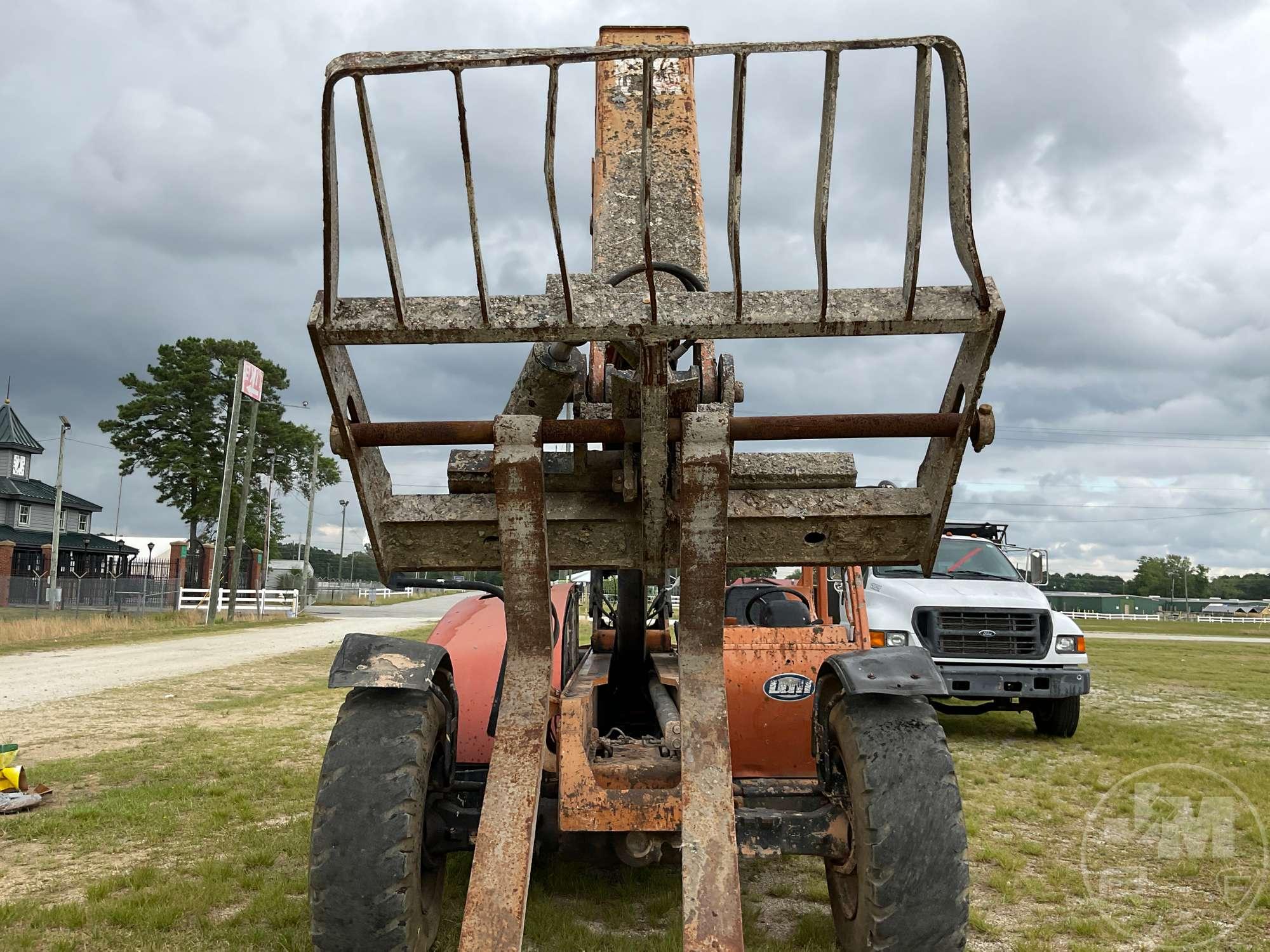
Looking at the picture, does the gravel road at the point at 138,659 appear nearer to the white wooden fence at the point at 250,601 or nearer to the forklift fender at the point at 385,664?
the white wooden fence at the point at 250,601

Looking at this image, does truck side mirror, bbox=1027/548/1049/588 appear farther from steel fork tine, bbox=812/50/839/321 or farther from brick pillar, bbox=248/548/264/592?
brick pillar, bbox=248/548/264/592

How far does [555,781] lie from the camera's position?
3.95 metres

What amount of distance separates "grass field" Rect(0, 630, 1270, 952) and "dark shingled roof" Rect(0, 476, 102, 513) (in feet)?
181

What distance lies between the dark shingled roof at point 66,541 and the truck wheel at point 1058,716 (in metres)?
56.0

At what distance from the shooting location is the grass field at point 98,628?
22203 millimetres

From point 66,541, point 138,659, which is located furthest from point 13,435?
point 138,659

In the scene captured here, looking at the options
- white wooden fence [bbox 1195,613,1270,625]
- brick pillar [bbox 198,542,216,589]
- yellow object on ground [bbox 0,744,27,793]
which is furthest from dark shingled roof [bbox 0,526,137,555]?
white wooden fence [bbox 1195,613,1270,625]

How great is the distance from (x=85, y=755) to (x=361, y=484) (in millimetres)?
6138

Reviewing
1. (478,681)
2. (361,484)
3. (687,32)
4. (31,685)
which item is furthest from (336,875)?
(31,685)

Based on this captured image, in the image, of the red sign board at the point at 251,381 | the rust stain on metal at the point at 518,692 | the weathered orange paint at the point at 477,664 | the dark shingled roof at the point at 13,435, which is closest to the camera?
the rust stain on metal at the point at 518,692

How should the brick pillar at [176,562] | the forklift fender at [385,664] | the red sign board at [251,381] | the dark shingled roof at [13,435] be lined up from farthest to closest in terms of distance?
the dark shingled roof at [13,435], the brick pillar at [176,562], the red sign board at [251,381], the forklift fender at [385,664]

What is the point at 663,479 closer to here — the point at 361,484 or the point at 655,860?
the point at 361,484

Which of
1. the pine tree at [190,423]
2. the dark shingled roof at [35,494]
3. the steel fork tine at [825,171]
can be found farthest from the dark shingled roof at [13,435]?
the steel fork tine at [825,171]

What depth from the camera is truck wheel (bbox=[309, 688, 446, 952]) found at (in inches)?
121
